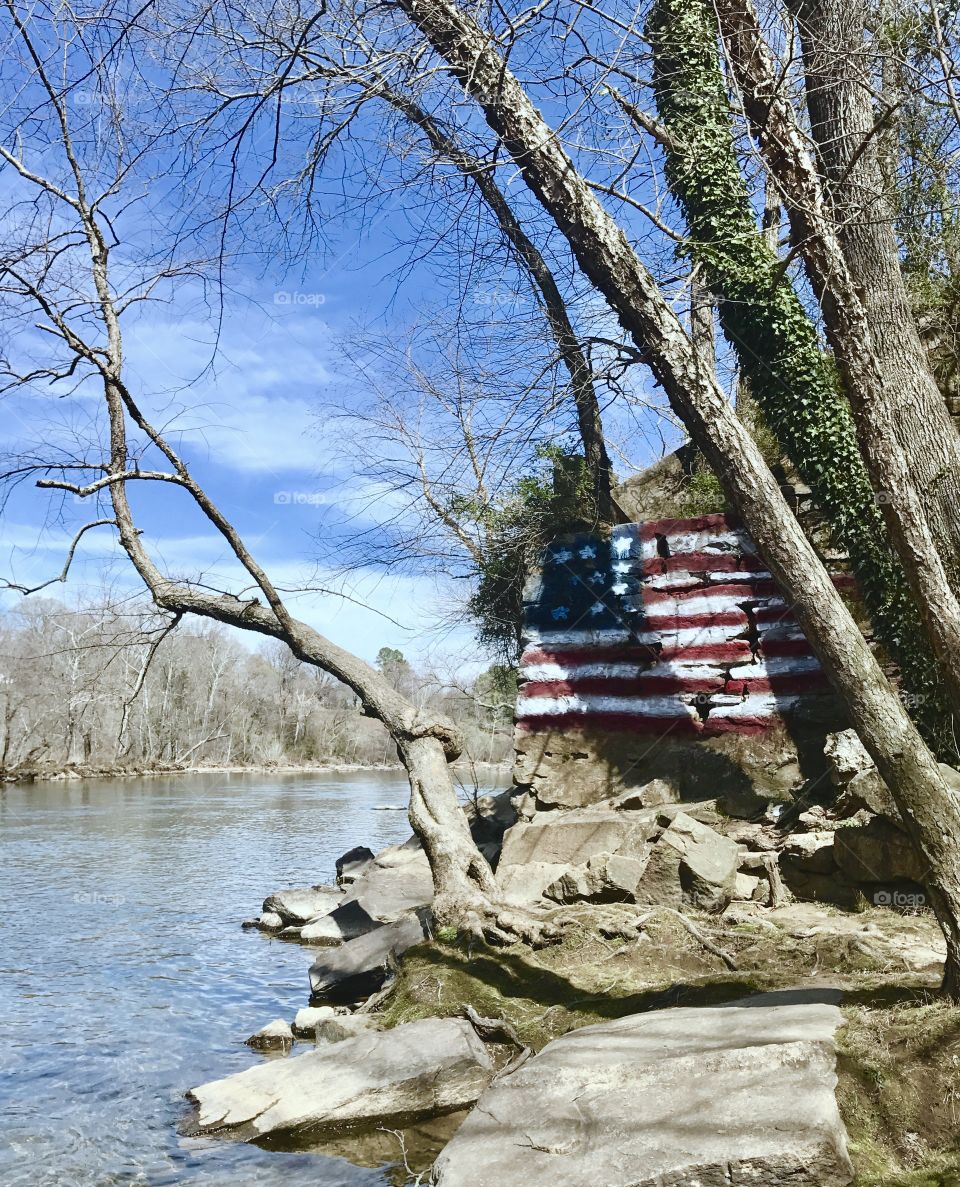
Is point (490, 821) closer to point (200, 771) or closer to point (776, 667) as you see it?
point (776, 667)

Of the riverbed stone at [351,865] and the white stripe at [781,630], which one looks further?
the riverbed stone at [351,865]

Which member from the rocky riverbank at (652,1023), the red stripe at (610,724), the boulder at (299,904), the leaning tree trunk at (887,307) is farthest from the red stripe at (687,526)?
the boulder at (299,904)

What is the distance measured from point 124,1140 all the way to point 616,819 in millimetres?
4109

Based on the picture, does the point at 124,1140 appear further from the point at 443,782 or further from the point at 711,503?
the point at 711,503

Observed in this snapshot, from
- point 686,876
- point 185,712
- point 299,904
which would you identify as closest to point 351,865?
point 299,904

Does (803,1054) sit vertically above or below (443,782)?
below

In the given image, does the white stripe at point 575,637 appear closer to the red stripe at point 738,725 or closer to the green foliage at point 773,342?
the red stripe at point 738,725

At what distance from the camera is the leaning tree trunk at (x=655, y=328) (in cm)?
497

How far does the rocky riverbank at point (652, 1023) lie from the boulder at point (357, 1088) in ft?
0.04

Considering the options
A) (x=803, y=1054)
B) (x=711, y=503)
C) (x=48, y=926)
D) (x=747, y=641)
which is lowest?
(x=48, y=926)

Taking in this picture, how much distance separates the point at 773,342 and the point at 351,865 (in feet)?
26.9

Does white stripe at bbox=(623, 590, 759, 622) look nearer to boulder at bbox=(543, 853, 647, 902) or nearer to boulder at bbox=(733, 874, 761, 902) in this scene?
boulder at bbox=(733, 874, 761, 902)

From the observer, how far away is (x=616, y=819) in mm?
7586

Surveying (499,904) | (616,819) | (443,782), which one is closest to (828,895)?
(616,819)
